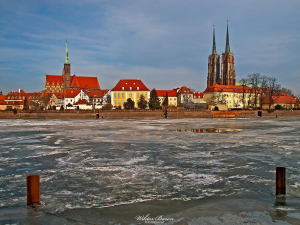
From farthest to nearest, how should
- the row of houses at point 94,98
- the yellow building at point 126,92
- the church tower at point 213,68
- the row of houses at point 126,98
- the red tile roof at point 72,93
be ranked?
the church tower at point 213,68
the red tile roof at point 72,93
the yellow building at point 126,92
the row of houses at point 94,98
the row of houses at point 126,98

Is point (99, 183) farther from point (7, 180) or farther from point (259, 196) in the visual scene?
point (259, 196)

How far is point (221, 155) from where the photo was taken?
494 inches

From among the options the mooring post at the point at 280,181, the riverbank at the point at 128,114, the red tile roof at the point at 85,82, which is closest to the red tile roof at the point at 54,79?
the red tile roof at the point at 85,82

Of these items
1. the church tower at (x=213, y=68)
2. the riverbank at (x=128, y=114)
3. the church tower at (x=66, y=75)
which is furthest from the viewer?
the church tower at (x=213, y=68)

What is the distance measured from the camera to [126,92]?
87062 mm

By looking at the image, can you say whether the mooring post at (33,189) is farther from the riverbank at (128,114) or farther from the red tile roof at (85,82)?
the red tile roof at (85,82)

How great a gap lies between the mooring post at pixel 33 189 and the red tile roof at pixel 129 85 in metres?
81.8

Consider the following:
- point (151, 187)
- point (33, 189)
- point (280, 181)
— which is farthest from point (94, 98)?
point (280, 181)

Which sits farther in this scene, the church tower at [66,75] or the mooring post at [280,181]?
the church tower at [66,75]

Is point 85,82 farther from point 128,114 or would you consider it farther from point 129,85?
point 128,114

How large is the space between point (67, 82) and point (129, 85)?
36.8m

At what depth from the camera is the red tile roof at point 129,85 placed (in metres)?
87.6

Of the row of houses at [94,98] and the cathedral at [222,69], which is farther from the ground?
the cathedral at [222,69]

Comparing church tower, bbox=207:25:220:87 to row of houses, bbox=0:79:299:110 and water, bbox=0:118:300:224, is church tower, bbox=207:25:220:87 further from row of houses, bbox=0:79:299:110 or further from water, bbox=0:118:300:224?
water, bbox=0:118:300:224
